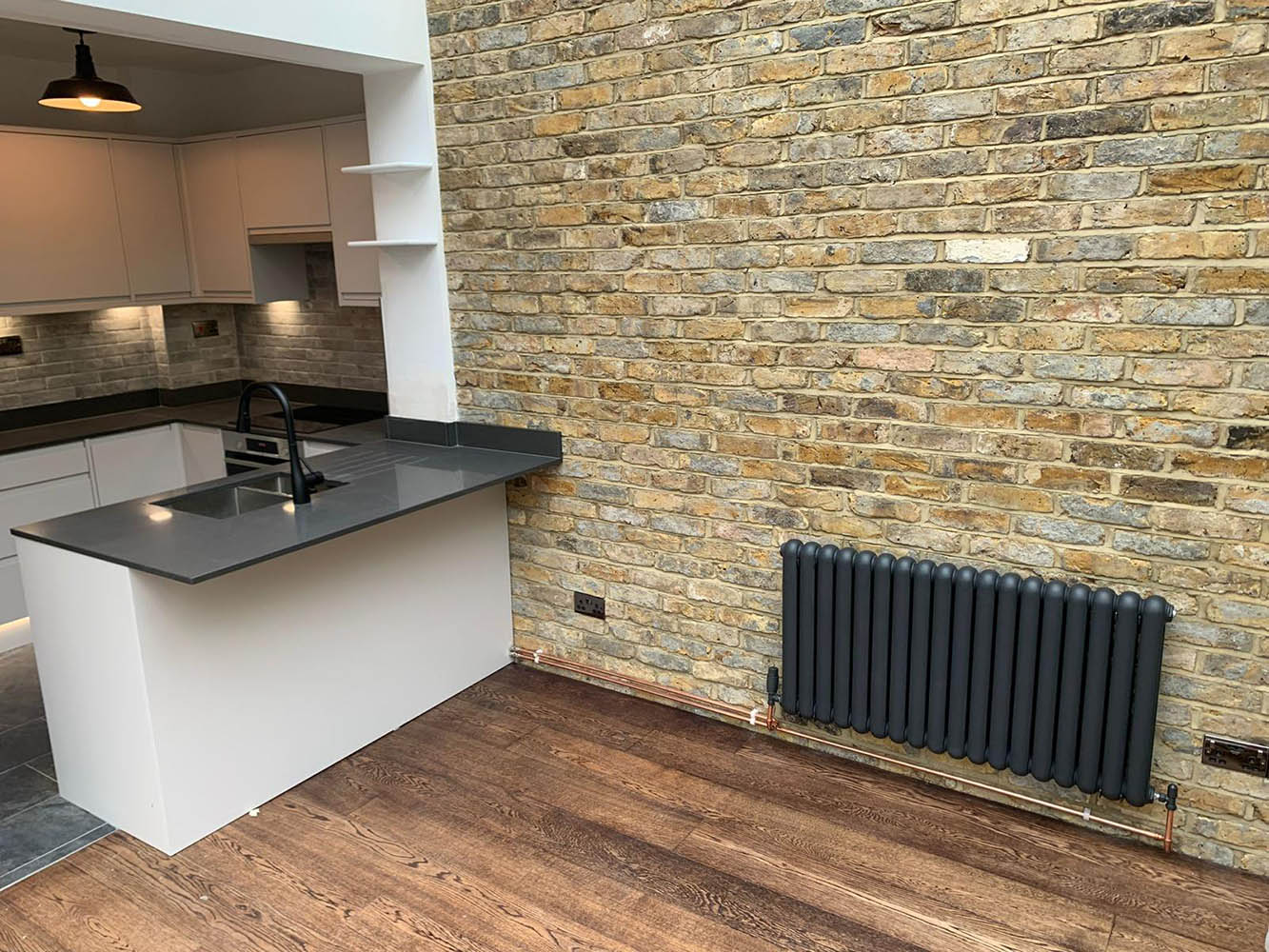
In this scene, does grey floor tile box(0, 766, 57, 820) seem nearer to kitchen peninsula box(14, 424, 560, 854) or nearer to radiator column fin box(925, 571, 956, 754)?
kitchen peninsula box(14, 424, 560, 854)

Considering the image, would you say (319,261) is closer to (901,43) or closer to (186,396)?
(186,396)

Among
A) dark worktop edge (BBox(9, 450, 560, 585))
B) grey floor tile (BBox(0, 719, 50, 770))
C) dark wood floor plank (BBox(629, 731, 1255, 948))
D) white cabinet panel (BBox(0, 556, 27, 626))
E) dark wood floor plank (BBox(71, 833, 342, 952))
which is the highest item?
dark worktop edge (BBox(9, 450, 560, 585))

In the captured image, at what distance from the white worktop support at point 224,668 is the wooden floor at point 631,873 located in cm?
14

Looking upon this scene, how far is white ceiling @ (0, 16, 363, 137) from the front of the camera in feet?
14.4

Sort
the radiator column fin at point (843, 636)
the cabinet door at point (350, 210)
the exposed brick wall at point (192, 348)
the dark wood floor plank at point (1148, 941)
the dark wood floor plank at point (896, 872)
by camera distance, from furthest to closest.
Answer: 1. the exposed brick wall at point (192, 348)
2. the cabinet door at point (350, 210)
3. the radiator column fin at point (843, 636)
4. the dark wood floor plank at point (896, 872)
5. the dark wood floor plank at point (1148, 941)


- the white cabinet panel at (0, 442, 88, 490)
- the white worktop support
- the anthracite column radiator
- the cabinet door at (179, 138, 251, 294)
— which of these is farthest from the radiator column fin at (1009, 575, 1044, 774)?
the white cabinet panel at (0, 442, 88, 490)

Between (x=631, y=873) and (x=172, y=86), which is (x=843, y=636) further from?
(x=172, y=86)

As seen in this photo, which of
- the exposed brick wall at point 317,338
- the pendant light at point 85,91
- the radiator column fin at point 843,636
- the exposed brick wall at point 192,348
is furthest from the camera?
the exposed brick wall at point 192,348

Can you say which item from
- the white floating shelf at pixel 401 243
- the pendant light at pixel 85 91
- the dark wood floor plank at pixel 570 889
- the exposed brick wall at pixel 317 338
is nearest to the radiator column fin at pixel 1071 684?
the dark wood floor plank at pixel 570 889

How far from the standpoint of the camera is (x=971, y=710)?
2750 mm

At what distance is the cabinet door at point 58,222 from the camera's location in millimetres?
4258

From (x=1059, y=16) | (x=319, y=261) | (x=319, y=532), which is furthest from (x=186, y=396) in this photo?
(x=1059, y=16)

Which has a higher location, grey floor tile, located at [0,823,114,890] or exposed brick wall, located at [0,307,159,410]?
exposed brick wall, located at [0,307,159,410]

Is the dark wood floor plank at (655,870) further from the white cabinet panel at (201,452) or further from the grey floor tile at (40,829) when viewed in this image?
the white cabinet panel at (201,452)
